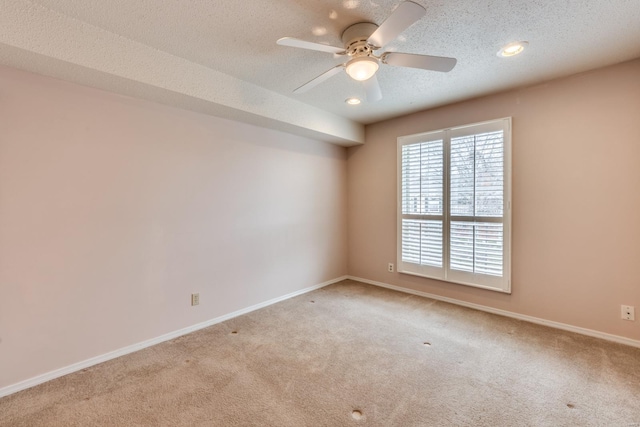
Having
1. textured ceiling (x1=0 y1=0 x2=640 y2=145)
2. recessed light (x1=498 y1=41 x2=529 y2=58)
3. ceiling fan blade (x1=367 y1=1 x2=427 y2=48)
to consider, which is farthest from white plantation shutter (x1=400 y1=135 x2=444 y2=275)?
ceiling fan blade (x1=367 y1=1 x2=427 y2=48)

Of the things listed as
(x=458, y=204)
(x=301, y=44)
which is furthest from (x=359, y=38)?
(x=458, y=204)

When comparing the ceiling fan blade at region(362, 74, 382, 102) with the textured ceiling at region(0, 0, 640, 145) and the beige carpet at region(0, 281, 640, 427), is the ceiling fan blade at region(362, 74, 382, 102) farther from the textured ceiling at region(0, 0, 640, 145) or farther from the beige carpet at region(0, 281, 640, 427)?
the beige carpet at region(0, 281, 640, 427)

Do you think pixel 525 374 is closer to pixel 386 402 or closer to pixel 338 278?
pixel 386 402

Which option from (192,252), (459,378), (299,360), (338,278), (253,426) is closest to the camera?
(253,426)

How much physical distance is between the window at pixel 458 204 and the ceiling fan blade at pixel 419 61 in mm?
1616

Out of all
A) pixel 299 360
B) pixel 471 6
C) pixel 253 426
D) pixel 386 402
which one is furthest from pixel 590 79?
pixel 253 426

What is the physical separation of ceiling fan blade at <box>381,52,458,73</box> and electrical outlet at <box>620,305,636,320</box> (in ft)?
8.64

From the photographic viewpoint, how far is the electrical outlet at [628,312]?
246 cm

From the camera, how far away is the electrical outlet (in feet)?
8.08

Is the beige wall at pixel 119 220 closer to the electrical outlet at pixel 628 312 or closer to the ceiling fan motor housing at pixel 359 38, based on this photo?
the ceiling fan motor housing at pixel 359 38

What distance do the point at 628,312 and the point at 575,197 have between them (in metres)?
1.08

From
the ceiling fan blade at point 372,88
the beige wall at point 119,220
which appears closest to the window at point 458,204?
the ceiling fan blade at point 372,88

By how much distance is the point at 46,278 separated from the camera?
209 cm

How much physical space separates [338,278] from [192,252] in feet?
8.01
